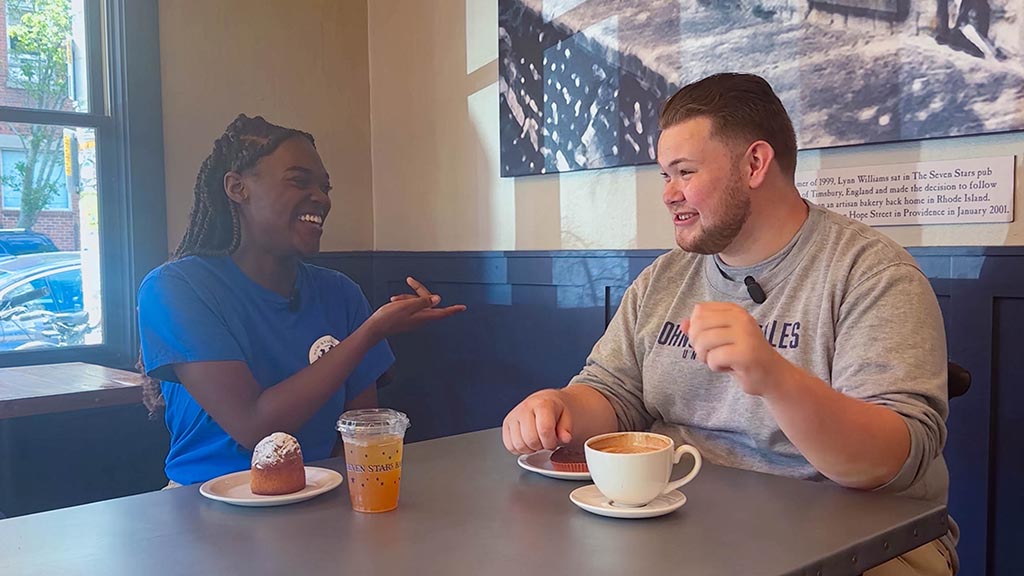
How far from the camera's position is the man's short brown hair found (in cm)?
134

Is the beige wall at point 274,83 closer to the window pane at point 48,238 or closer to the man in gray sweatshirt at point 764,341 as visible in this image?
the window pane at point 48,238

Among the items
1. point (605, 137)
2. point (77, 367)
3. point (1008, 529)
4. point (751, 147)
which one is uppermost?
point (605, 137)

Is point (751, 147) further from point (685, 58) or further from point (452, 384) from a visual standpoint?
point (452, 384)

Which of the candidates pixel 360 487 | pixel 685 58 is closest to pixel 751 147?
pixel 360 487

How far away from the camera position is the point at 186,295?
1.61 meters

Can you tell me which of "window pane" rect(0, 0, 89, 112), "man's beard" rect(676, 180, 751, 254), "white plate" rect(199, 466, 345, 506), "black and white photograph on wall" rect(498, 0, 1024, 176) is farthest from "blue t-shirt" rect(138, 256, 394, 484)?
"window pane" rect(0, 0, 89, 112)

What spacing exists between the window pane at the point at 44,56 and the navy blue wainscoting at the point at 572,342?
98 centimetres

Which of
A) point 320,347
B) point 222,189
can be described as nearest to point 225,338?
point 320,347

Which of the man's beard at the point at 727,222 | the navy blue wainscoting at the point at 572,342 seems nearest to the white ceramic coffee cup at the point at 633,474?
the man's beard at the point at 727,222

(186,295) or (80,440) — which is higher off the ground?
(186,295)

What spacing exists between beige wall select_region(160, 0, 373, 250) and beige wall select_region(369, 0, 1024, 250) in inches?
2.9

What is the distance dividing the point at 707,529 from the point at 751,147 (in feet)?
2.23

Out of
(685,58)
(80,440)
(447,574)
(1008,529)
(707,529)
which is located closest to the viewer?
(447,574)

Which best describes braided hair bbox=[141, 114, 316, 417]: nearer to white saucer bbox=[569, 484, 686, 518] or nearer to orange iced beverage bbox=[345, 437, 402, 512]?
orange iced beverage bbox=[345, 437, 402, 512]
